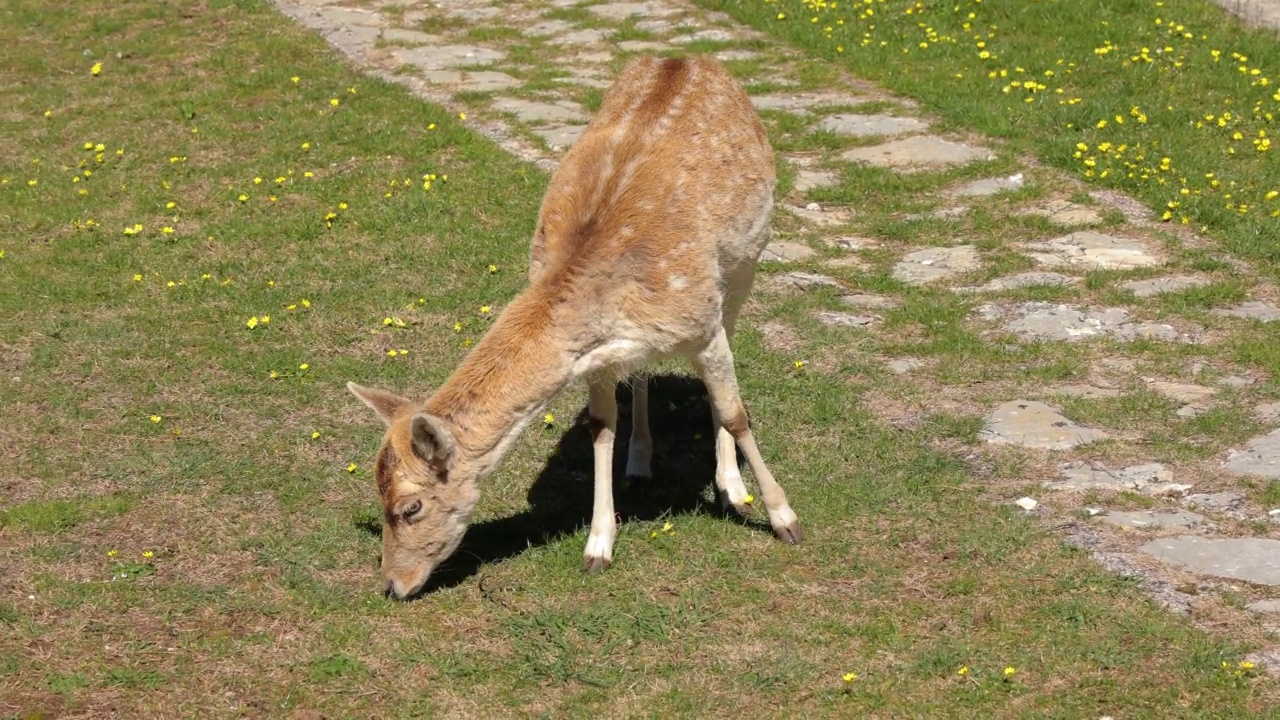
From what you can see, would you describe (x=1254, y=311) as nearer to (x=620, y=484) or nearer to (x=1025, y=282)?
(x=1025, y=282)

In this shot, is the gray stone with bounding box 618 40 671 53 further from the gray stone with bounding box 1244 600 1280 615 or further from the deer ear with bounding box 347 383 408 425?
the gray stone with bounding box 1244 600 1280 615

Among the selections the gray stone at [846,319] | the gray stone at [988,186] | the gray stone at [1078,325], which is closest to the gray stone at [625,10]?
the gray stone at [988,186]

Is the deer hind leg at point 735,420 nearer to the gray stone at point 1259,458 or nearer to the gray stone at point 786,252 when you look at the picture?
the gray stone at point 1259,458

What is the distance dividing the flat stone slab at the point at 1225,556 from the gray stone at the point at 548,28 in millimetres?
10683

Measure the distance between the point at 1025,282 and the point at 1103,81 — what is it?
4.13m

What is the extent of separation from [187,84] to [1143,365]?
9494mm

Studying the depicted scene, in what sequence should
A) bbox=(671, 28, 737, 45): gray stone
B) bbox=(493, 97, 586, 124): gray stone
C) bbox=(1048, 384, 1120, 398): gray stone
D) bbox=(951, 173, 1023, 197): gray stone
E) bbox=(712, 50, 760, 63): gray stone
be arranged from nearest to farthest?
bbox=(1048, 384, 1120, 398): gray stone → bbox=(951, 173, 1023, 197): gray stone → bbox=(493, 97, 586, 124): gray stone → bbox=(712, 50, 760, 63): gray stone → bbox=(671, 28, 737, 45): gray stone

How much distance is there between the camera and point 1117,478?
24.0 feet

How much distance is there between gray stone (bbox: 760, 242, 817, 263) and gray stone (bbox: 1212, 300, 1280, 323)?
2.80 meters

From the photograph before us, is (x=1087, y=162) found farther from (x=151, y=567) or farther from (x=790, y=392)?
(x=151, y=567)

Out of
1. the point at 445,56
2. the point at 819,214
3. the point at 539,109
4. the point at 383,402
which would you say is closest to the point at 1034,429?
the point at 383,402

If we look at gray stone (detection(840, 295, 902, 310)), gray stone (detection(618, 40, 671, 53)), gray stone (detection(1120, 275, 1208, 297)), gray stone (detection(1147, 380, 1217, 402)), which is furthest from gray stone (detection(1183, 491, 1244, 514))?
gray stone (detection(618, 40, 671, 53))

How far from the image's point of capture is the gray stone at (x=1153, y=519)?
22.5 feet

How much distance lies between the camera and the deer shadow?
7.14 meters
